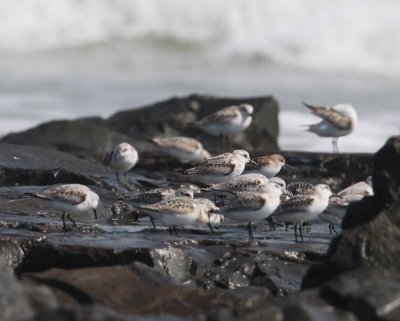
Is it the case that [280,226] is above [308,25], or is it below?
below

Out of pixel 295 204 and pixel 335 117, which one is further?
pixel 335 117

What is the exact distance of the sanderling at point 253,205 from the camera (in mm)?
12148

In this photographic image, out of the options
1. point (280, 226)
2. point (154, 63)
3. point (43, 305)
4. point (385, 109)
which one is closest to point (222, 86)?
point (154, 63)

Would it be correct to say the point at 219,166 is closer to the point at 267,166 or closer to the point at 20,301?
the point at 267,166

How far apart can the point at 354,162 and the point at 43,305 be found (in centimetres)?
1205

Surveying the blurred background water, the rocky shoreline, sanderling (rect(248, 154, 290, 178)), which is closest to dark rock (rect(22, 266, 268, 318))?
the rocky shoreline

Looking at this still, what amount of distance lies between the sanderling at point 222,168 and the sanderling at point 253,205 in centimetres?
288

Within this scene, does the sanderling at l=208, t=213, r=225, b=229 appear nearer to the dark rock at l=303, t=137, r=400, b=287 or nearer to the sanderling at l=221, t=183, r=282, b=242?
the sanderling at l=221, t=183, r=282, b=242

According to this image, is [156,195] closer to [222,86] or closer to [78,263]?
[78,263]

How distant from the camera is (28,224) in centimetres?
1243

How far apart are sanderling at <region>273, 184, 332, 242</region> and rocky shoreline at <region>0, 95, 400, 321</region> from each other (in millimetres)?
251

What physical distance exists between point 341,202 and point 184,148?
5.89 meters

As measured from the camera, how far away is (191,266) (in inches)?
430

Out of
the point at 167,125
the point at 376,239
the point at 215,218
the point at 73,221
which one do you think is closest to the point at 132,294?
the point at 376,239
